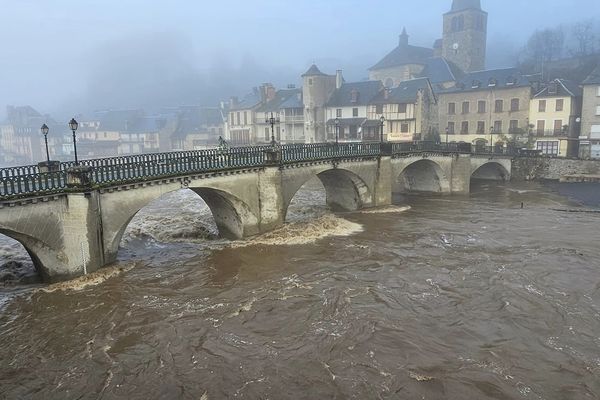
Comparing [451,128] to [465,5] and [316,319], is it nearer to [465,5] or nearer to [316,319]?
[465,5]

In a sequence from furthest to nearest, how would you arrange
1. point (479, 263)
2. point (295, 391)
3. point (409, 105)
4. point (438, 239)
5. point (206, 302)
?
1. point (409, 105)
2. point (438, 239)
3. point (479, 263)
4. point (206, 302)
5. point (295, 391)

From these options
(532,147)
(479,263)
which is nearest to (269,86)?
(532,147)

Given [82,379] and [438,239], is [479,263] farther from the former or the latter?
[82,379]

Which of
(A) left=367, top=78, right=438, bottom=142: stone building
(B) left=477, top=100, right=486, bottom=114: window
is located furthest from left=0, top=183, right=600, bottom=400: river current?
(A) left=367, top=78, right=438, bottom=142: stone building

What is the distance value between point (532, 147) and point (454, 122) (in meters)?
10.8

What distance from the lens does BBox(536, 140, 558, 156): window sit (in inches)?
2116

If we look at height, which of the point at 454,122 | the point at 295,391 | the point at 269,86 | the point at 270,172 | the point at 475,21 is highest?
the point at 475,21

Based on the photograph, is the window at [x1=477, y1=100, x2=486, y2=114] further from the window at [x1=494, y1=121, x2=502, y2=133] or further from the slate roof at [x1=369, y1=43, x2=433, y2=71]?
the slate roof at [x1=369, y1=43, x2=433, y2=71]

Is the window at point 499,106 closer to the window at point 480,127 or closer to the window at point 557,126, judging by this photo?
the window at point 480,127

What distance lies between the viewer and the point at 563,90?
5250 centimetres

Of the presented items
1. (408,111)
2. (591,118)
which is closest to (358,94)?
(408,111)

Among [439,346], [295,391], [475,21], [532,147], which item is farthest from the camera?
[475,21]

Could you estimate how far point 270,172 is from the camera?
26938mm

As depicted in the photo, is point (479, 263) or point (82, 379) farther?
point (479, 263)
